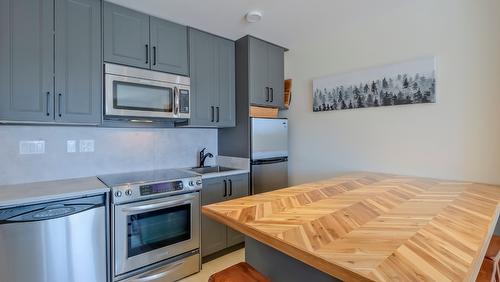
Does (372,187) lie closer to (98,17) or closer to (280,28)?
(280,28)

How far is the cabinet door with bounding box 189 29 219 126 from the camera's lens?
9.05 feet

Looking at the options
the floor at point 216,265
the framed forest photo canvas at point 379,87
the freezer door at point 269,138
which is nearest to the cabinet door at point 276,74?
the freezer door at point 269,138

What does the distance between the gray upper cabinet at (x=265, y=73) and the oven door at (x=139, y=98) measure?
927 millimetres

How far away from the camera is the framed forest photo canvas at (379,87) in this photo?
7.25ft

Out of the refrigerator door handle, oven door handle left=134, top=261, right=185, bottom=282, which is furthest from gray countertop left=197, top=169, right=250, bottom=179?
oven door handle left=134, top=261, right=185, bottom=282

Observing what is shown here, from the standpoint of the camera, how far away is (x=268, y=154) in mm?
3045

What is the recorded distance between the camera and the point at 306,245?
92 cm

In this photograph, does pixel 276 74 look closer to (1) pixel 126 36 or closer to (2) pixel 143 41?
(2) pixel 143 41

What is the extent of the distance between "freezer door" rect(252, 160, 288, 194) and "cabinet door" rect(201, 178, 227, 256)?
45cm

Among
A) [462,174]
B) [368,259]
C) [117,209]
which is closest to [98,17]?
[117,209]

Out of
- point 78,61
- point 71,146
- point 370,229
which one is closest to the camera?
point 370,229

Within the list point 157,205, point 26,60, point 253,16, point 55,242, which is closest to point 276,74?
point 253,16

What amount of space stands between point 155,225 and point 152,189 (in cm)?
33

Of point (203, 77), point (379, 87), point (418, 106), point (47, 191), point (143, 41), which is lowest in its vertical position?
point (47, 191)
